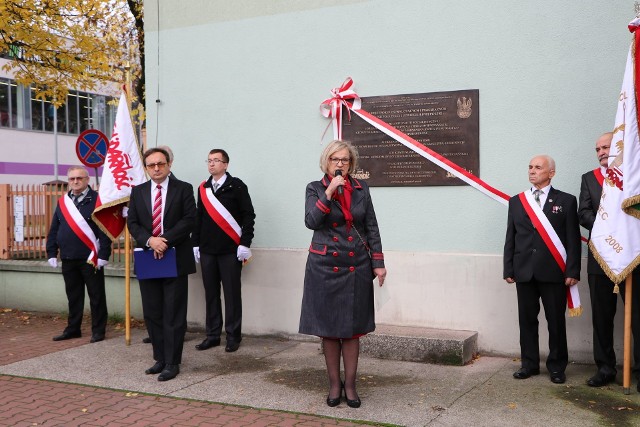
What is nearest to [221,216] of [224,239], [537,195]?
[224,239]

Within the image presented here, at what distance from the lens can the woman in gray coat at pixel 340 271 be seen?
5004mm

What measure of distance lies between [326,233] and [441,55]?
2634mm

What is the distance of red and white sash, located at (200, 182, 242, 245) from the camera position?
278 inches

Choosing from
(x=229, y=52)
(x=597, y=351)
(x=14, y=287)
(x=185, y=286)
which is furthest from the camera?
(x=14, y=287)

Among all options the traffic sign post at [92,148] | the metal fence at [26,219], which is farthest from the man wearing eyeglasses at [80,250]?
the traffic sign post at [92,148]

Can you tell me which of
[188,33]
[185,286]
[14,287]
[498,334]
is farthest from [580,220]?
[14,287]

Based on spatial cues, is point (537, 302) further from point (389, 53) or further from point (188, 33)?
point (188, 33)

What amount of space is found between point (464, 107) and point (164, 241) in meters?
3.05

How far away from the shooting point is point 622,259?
5238 mm

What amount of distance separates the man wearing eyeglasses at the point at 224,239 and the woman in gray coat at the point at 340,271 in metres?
2.08

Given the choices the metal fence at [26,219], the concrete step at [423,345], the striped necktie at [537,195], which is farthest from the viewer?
the metal fence at [26,219]

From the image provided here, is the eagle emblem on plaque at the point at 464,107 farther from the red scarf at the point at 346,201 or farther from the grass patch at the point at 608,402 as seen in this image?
the grass patch at the point at 608,402

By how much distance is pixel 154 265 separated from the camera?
600cm

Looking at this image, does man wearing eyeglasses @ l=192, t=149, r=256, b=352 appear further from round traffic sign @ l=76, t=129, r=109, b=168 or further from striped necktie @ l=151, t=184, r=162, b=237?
round traffic sign @ l=76, t=129, r=109, b=168
